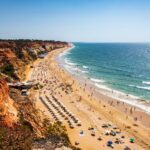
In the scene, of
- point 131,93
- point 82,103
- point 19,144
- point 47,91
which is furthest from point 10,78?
point 19,144

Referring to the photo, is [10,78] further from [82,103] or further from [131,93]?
[131,93]

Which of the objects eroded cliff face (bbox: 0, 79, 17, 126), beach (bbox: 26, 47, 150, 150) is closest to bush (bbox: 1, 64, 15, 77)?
beach (bbox: 26, 47, 150, 150)

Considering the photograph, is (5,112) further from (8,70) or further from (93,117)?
(8,70)

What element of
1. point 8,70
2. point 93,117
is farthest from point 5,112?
point 8,70

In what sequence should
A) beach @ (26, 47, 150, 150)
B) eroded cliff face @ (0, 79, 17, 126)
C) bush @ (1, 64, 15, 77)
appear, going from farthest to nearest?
bush @ (1, 64, 15, 77), beach @ (26, 47, 150, 150), eroded cliff face @ (0, 79, 17, 126)

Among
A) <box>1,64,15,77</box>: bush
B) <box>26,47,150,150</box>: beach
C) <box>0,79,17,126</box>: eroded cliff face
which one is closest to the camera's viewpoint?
<box>0,79,17,126</box>: eroded cliff face

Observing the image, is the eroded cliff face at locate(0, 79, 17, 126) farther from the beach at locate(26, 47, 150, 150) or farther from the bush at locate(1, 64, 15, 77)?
the bush at locate(1, 64, 15, 77)

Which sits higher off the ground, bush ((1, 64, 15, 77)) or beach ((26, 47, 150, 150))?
bush ((1, 64, 15, 77))

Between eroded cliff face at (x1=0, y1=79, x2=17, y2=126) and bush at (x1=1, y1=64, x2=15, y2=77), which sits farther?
bush at (x1=1, y1=64, x2=15, y2=77)

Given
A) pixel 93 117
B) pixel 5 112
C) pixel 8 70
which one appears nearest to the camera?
pixel 5 112
